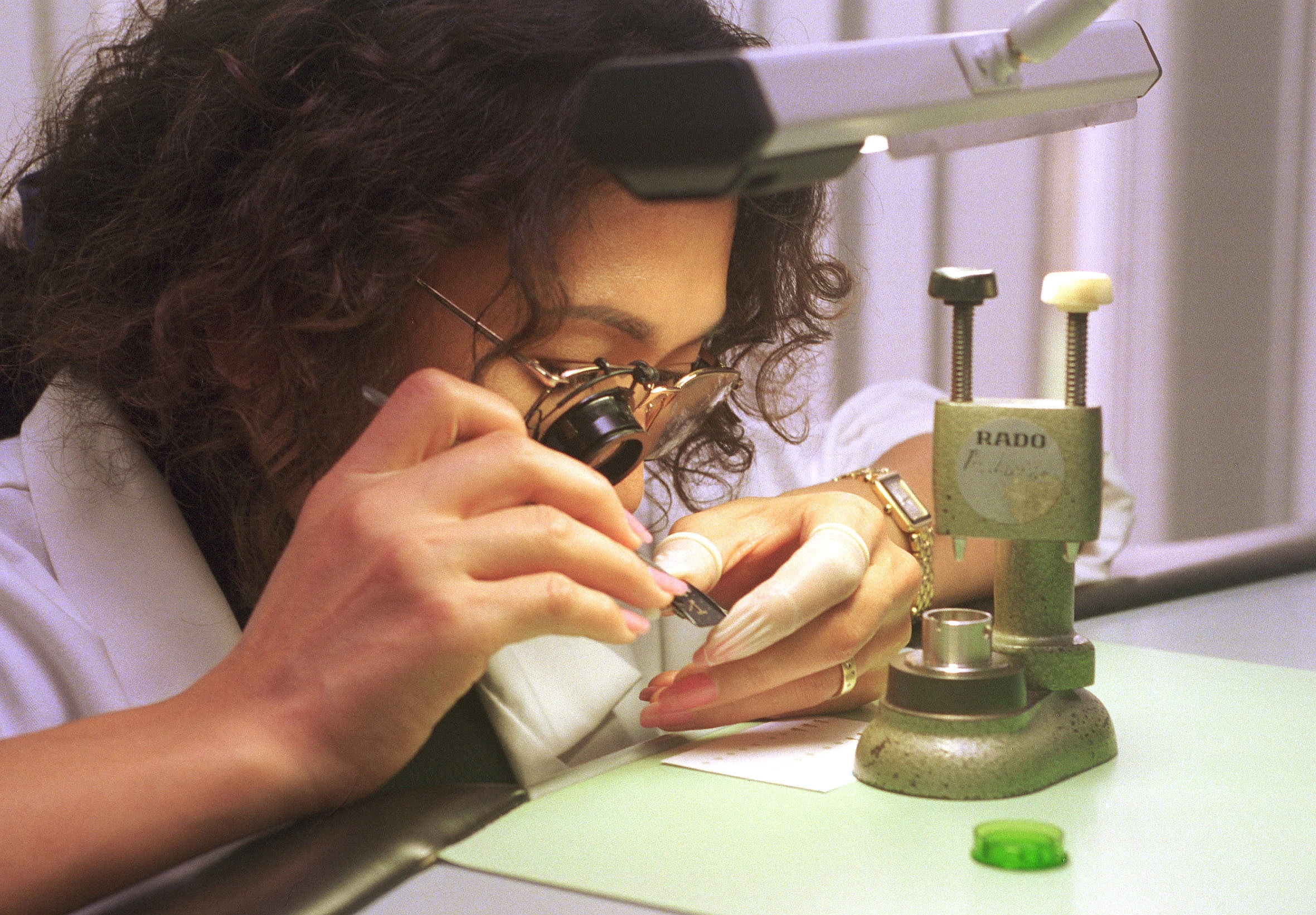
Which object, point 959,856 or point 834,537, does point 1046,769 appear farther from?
point 834,537

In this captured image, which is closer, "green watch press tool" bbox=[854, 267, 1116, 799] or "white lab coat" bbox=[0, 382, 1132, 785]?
"green watch press tool" bbox=[854, 267, 1116, 799]

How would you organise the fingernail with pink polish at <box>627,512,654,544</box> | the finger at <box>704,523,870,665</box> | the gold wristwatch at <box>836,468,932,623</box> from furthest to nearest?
Result: the gold wristwatch at <box>836,468,932,623</box>
the finger at <box>704,523,870,665</box>
the fingernail with pink polish at <box>627,512,654,544</box>

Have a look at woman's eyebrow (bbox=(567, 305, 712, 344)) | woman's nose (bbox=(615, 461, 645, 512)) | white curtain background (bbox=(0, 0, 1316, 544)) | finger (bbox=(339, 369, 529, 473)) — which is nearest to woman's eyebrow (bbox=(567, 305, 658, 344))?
woman's eyebrow (bbox=(567, 305, 712, 344))

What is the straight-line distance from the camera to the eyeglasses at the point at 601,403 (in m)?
0.91

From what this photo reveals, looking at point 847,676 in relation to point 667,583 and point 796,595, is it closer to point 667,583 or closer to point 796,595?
point 796,595

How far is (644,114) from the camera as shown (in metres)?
0.43

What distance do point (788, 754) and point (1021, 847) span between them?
23 centimetres

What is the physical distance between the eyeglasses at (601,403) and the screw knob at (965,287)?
249 mm

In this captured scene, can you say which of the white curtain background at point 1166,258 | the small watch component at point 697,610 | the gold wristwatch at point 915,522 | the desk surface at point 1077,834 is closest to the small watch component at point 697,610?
the small watch component at point 697,610

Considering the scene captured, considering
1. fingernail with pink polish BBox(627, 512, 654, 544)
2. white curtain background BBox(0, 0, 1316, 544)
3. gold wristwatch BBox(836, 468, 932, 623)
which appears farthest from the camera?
white curtain background BBox(0, 0, 1316, 544)

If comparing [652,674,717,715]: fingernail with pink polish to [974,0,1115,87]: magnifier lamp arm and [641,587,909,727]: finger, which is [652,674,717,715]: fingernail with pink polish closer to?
[641,587,909,727]: finger

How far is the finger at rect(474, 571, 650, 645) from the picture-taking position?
662 millimetres

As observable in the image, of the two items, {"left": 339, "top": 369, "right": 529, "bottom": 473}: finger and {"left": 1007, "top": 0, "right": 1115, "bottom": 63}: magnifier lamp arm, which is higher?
{"left": 1007, "top": 0, "right": 1115, "bottom": 63}: magnifier lamp arm

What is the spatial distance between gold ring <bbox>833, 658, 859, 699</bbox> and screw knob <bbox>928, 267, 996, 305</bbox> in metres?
0.30
